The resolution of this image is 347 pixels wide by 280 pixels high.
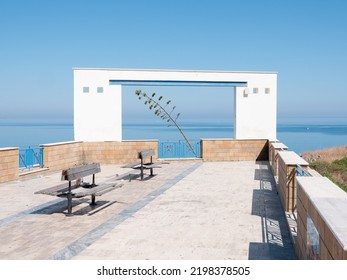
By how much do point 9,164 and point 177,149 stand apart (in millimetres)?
7980

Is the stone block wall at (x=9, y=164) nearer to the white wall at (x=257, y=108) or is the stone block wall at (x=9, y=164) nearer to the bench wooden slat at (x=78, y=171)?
the bench wooden slat at (x=78, y=171)

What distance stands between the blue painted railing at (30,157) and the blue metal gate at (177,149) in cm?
518

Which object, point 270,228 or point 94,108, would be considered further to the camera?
point 94,108

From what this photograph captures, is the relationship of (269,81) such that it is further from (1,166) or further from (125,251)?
(125,251)

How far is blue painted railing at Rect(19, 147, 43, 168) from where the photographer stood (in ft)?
43.3

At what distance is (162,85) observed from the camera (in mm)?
17141

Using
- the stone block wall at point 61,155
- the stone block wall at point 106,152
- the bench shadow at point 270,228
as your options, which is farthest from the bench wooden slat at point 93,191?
the stone block wall at point 106,152

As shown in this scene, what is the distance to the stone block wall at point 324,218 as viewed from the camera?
299 cm

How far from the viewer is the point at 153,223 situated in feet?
22.8

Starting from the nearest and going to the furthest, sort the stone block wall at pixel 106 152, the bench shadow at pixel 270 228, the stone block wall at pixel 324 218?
the stone block wall at pixel 324 218, the bench shadow at pixel 270 228, the stone block wall at pixel 106 152

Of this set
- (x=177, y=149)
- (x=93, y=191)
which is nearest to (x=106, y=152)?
(x=177, y=149)

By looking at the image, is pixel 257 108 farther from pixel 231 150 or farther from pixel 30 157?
pixel 30 157
